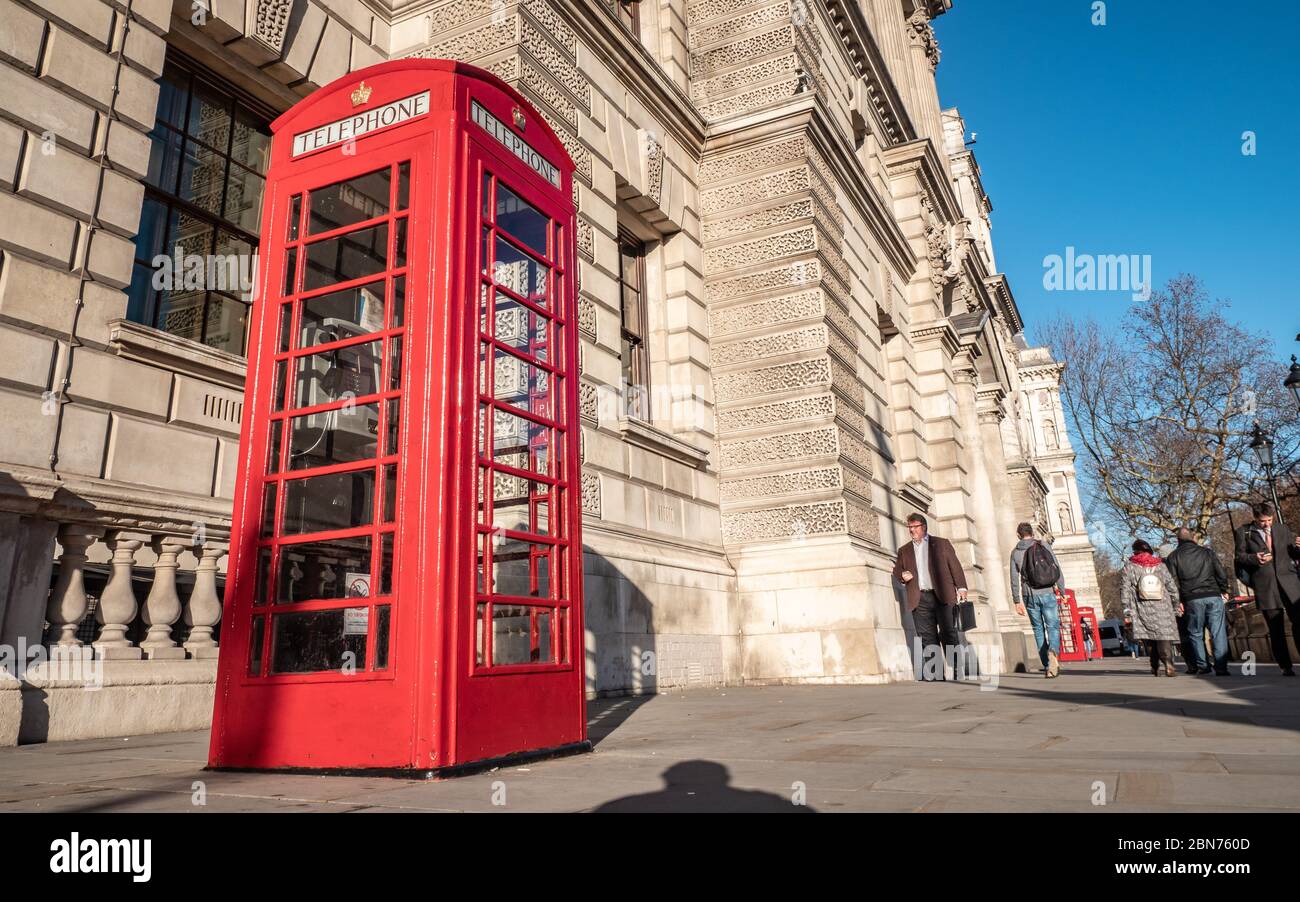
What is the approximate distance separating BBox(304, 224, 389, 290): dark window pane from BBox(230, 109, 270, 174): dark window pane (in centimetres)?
427

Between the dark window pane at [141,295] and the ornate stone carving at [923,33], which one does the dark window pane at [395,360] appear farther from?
the ornate stone carving at [923,33]

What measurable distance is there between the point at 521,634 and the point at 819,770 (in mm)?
1443

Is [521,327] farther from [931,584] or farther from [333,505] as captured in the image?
[931,584]

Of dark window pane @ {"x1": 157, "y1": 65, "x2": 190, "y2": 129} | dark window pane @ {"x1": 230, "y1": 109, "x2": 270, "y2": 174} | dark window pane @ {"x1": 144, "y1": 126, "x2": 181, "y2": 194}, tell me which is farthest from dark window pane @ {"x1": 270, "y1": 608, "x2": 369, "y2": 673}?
dark window pane @ {"x1": 230, "y1": 109, "x2": 270, "y2": 174}

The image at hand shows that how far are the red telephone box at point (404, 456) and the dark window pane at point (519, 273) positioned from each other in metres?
0.01

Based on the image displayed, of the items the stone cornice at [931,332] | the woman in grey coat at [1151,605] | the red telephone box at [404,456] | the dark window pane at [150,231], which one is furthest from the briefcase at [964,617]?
the dark window pane at [150,231]

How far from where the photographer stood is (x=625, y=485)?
8.66 m

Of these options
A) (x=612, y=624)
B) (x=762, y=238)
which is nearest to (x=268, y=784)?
(x=612, y=624)

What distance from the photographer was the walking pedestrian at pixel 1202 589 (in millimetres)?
9648

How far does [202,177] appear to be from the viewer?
7.04 m

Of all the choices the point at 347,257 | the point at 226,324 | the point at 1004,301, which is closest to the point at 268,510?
the point at 347,257

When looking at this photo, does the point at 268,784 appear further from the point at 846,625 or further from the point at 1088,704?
the point at 846,625

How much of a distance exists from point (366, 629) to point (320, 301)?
155 cm

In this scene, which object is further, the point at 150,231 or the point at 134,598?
the point at 150,231
